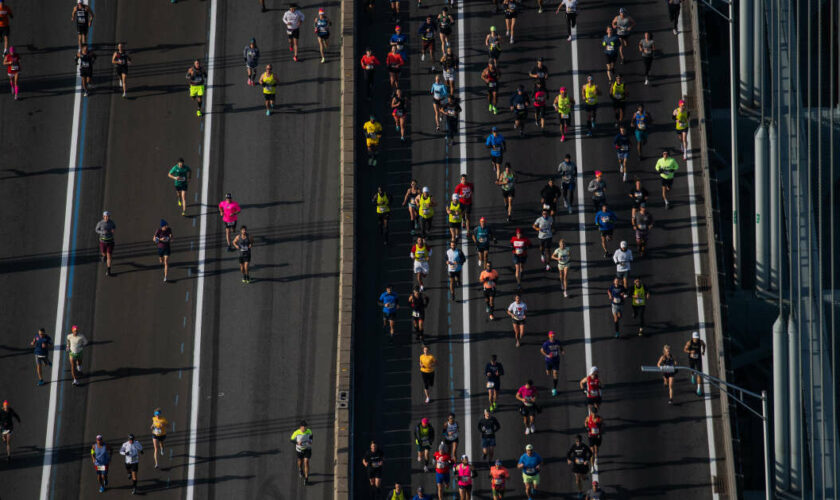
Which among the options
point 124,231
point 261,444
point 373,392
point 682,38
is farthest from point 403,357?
point 682,38

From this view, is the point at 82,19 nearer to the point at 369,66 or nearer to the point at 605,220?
the point at 369,66

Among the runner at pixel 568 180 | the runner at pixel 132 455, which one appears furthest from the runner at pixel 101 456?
the runner at pixel 568 180

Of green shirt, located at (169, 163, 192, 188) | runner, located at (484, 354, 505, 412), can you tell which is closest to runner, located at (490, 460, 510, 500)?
runner, located at (484, 354, 505, 412)

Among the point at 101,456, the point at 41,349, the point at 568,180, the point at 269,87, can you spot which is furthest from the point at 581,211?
the point at 41,349

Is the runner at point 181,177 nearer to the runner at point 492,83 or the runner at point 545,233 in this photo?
the runner at point 492,83

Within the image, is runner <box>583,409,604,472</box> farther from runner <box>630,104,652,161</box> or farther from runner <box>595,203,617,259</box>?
runner <box>630,104,652,161</box>

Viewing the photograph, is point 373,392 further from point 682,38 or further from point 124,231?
point 682,38
